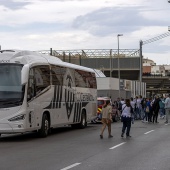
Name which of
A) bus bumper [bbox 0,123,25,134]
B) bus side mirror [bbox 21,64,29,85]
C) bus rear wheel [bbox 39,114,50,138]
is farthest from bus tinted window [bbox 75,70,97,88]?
bus bumper [bbox 0,123,25,134]

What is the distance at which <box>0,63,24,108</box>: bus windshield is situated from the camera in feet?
57.9

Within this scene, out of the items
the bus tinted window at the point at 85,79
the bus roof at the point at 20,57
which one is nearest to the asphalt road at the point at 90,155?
the bus roof at the point at 20,57

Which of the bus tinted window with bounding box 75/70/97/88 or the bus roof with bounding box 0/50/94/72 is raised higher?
the bus roof with bounding box 0/50/94/72

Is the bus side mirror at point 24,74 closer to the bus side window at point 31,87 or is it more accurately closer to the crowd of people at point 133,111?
the bus side window at point 31,87

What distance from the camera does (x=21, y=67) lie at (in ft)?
59.6

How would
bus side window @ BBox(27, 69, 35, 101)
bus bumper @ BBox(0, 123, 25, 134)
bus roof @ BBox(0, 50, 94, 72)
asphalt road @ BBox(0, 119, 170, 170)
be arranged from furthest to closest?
1. bus roof @ BBox(0, 50, 94, 72)
2. bus side window @ BBox(27, 69, 35, 101)
3. bus bumper @ BBox(0, 123, 25, 134)
4. asphalt road @ BBox(0, 119, 170, 170)

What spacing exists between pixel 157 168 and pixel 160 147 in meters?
4.72

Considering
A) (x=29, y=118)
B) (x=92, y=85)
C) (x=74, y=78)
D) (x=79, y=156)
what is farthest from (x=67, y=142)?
(x=92, y=85)

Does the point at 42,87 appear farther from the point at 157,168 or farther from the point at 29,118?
the point at 157,168

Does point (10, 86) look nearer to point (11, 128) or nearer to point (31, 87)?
point (31, 87)

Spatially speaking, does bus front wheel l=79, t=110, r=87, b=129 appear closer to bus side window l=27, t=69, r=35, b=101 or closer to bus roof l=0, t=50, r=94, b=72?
bus roof l=0, t=50, r=94, b=72

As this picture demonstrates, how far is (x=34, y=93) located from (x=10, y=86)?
3.54 feet

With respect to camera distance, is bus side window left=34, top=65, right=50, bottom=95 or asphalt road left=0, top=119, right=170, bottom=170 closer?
asphalt road left=0, top=119, right=170, bottom=170

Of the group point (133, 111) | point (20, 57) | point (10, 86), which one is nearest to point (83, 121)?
point (133, 111)
